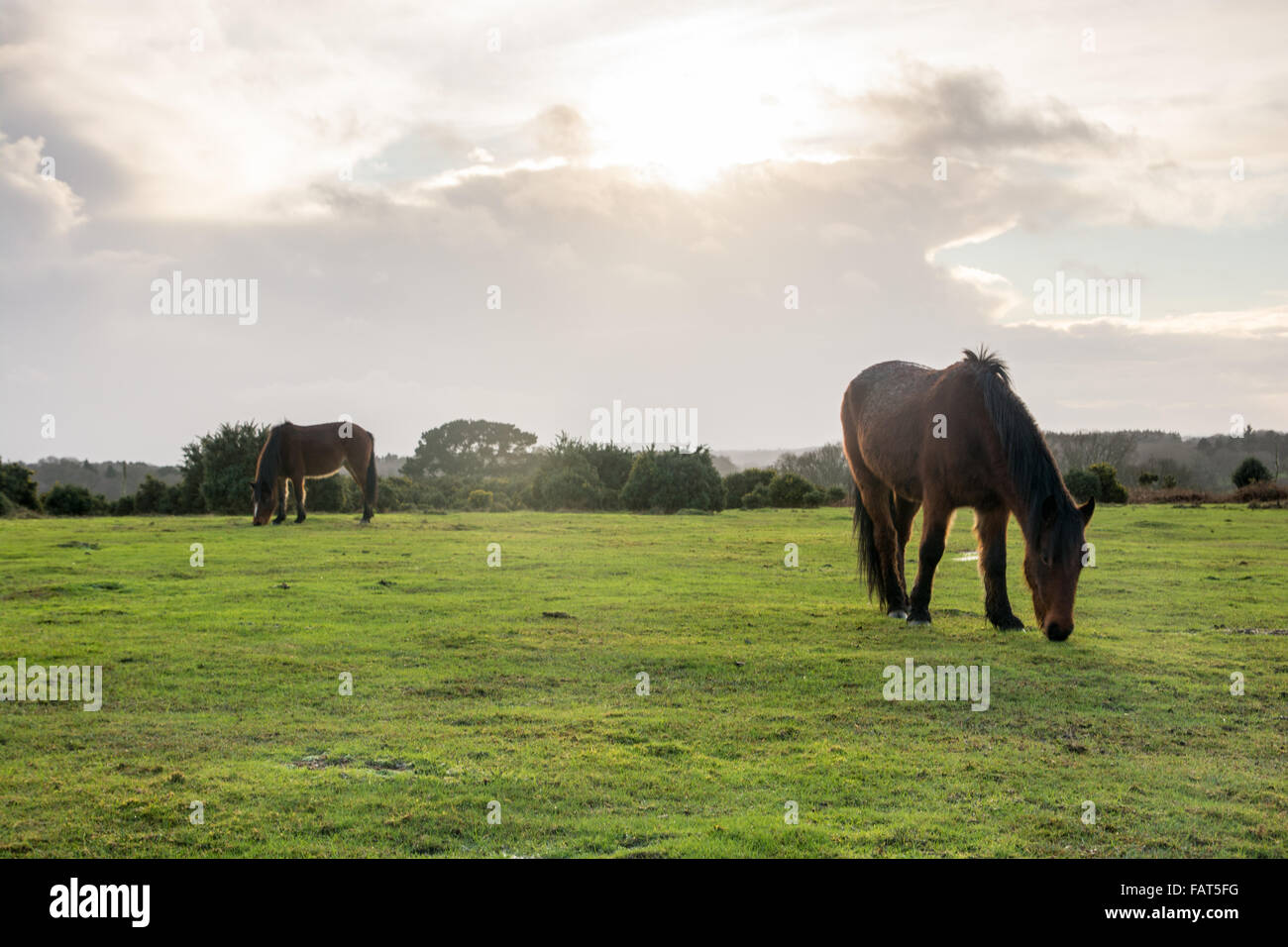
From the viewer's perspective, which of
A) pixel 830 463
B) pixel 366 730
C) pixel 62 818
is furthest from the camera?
pixel 830 463

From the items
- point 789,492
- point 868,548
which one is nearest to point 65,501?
point 789,492

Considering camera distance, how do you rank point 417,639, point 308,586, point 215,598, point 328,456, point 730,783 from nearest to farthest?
1. point 730,783
2. point 417,639
3. point 215,598
4. point 308,586
5. point 328,456

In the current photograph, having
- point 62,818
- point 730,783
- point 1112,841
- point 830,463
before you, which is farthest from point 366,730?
point 830,463

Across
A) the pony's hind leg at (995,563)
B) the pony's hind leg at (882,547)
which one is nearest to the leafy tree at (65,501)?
the pony's hind leg at (882,547)

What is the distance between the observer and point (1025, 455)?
29.4 ft

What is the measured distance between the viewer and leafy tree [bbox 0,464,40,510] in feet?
104

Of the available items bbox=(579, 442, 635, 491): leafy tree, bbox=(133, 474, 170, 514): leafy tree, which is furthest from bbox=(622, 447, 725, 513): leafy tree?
bbox=(133, 474, 170, 514): leafy tree

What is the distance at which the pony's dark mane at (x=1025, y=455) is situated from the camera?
8.80 m

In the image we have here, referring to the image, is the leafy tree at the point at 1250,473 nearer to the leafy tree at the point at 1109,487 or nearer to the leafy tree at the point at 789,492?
the leafy tree at the point at 1109,487

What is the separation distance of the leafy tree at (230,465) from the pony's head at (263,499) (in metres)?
9.37

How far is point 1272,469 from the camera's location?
4153cm

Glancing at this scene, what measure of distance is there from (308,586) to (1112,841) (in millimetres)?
11084
